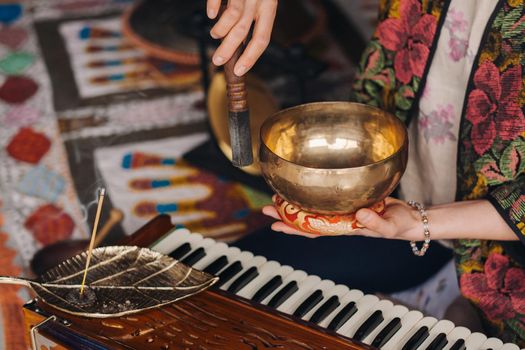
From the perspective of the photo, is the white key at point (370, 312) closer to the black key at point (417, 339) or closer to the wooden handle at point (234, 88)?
the black key at point (417, 339)

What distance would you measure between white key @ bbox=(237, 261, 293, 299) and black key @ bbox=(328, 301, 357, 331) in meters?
0.15

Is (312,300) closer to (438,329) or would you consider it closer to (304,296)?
(304,296)

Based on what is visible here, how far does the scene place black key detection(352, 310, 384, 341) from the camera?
54.5 inches

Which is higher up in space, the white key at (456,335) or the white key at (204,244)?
the white key at (204,244)

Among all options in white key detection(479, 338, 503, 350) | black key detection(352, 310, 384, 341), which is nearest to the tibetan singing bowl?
black key detection(352, 310, 384, 341)

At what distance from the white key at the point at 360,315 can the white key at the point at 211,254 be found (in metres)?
Answer: 0.31

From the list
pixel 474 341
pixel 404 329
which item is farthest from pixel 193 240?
pixel 474 341

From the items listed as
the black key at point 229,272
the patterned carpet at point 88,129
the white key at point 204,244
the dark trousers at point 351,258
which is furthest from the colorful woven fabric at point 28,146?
the black key at point 229,272

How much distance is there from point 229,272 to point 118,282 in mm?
212

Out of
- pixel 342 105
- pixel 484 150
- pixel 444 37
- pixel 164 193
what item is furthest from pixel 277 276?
pixel 164 193

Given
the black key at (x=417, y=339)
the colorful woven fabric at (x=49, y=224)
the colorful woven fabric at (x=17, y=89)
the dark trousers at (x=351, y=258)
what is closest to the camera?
the black key at (x=417, y=339)

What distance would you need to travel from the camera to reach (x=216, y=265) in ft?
5.11

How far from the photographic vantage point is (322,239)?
189cm

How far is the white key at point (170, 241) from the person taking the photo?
5.30ft
